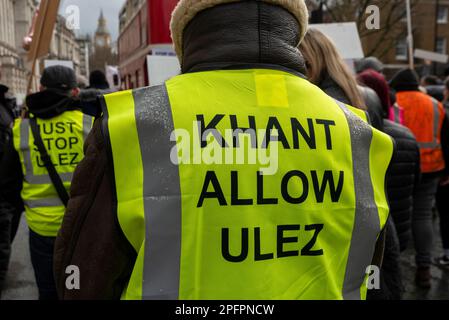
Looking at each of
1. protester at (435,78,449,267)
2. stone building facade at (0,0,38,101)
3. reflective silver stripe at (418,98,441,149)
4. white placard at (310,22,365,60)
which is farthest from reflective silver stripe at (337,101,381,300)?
stone building facade at (0,0,38,101)

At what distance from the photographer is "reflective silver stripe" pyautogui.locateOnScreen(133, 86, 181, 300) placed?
1.20 metres

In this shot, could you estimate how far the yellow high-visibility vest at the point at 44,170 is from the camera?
3012mm

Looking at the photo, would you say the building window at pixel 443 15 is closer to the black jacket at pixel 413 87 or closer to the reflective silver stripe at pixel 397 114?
the black jacket at pixel 413 87

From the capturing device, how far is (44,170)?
303cm

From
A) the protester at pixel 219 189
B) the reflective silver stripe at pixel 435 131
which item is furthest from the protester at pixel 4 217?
the reflective silver stripe at pixel 435 131

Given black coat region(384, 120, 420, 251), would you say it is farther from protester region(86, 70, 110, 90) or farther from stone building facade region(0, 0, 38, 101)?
protester region(86, 70, 110, 90)

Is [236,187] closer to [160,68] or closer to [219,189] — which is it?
[219,189]

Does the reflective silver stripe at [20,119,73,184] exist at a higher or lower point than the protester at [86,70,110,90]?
lower

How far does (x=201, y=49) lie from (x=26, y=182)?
213 centimetres

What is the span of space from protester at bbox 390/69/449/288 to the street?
0.42ft

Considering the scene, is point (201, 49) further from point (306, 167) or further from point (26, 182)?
point (26, 182)

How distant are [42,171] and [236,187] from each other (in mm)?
2135

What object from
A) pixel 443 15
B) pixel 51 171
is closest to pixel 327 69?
pixel 51 171
